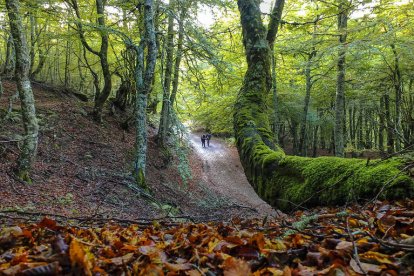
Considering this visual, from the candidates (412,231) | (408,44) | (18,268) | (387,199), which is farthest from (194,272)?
(408,44)

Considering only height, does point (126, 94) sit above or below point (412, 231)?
above

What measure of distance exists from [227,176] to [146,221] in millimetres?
15660

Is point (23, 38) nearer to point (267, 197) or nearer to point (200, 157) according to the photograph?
point (267, 197)

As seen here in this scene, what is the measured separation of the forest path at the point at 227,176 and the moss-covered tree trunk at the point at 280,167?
7534 mm

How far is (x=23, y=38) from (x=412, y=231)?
771cm

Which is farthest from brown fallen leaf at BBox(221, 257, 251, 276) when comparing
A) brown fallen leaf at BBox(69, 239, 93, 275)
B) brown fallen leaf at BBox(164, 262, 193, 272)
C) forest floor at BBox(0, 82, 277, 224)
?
forest floor at BBox(0, 82, 277, 224)

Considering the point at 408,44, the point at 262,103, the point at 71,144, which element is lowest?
the point at 71,144

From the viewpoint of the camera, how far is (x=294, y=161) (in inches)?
149

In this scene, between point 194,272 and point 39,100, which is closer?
point 194,272

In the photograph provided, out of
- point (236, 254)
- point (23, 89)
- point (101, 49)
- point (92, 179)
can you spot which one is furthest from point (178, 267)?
point (101, 49)

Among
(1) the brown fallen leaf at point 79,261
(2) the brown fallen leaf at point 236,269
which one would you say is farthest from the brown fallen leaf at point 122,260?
(2) the brown fallen leaf at point 236,269

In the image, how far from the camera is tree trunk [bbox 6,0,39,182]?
6.50 meters

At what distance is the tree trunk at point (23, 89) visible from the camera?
6.50 metres

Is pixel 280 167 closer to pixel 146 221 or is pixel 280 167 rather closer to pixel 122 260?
pixel 146 221
